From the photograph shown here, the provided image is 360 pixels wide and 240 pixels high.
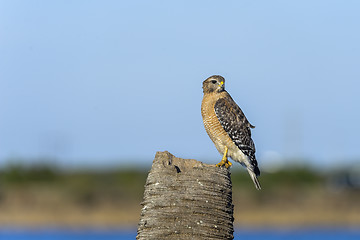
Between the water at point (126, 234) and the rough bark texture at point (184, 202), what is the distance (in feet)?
109

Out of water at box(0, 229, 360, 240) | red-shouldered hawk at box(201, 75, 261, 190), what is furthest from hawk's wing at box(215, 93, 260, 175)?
water at box(0, 229, 360, 240)

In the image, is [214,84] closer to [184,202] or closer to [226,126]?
[226,126]

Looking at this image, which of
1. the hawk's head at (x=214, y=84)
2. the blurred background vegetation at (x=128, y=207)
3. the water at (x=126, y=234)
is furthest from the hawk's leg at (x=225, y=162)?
the blurred background vegetation at (x=128, y=207)

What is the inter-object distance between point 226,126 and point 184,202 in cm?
436

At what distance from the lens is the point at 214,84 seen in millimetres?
13375

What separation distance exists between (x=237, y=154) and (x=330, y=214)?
37353mm

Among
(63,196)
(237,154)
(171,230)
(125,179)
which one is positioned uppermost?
(125,179)

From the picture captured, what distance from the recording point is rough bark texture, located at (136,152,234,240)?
29.1 ft

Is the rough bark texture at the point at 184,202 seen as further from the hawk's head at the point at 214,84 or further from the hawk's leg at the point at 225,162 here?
the hawk's head at the point at 214,84

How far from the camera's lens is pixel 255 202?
50.1m

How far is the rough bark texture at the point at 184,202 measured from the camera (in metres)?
8.88

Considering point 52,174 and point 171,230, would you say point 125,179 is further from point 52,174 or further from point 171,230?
point 171,230

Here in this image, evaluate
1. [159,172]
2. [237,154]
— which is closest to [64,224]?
[237,154]

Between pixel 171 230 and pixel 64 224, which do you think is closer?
pixel 171 230
